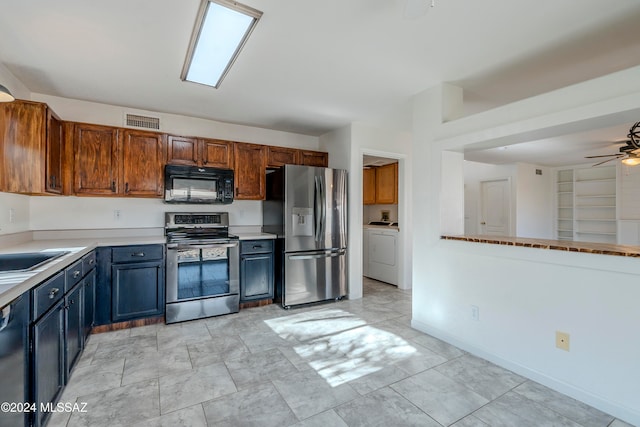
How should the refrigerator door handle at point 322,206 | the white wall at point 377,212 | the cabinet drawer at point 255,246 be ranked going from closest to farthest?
the cabinet drawer at point 255,246
the refrigerator door handle at point 322,206
the white wall at point 377,212

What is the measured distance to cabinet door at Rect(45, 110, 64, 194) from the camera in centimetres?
269

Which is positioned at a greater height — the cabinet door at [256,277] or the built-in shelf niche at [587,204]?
the built-in shelf niche at [587,204]

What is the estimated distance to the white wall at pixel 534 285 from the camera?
1822 mm

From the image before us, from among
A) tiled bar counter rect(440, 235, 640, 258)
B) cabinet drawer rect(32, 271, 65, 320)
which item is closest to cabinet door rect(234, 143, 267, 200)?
cabinet drawer rect(32, 271, 65, 320)

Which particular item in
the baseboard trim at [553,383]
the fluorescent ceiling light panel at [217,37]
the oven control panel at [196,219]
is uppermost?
the fluorescent ceiling light panel at [217,37]

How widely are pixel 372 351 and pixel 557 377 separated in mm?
1310

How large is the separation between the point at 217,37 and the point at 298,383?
8.25 feet

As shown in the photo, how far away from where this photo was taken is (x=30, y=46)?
89.7 inches

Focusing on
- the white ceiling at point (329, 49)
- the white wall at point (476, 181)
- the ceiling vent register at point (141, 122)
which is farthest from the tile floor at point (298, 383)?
the white wall at point (476, 181)

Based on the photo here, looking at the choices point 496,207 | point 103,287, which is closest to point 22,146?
point 103,287

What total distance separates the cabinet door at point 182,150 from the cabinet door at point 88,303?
1.50 meters

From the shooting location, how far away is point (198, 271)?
11.2 ft

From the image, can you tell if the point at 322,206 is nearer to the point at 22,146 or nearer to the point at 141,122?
the point at 141,122

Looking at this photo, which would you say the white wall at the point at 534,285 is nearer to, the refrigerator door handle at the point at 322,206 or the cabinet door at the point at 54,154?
the refrigerator door handle at the point at 322,206
